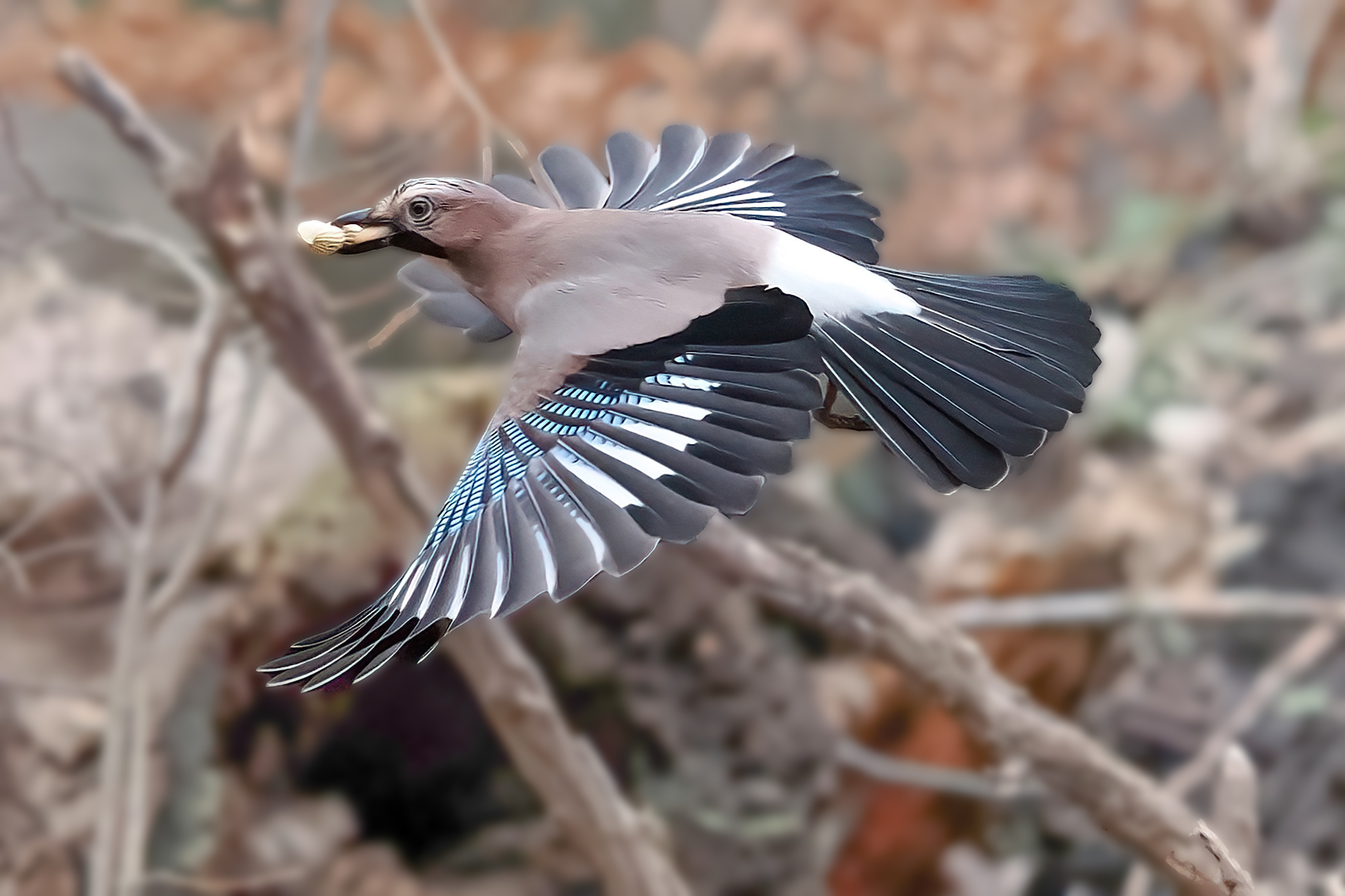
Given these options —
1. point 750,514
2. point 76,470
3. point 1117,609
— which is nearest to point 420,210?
point 76,470

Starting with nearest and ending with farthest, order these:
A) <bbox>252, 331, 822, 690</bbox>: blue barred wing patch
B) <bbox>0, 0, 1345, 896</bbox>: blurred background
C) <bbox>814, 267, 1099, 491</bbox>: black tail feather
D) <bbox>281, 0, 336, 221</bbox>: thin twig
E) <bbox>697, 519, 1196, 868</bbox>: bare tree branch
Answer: <bbox>252, 331, 822, 690</bbox>: blue barred wing patch → <bbox>814, 267, 1099, 491</bbox>: black tail feather → <bbox>697, 519, 1196, 868</bbox>: bare tree branch → <bbox>281, 0, 336, 221</bbox>: thin twig → <bbox>0, 0, 1345, 896</bbox>: blurred background

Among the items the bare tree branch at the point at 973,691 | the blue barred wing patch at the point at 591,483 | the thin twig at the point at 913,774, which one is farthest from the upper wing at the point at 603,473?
the thin twig at the point at 913,774

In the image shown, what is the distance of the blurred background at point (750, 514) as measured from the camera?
1633 mm

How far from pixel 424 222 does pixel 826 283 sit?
25 cm

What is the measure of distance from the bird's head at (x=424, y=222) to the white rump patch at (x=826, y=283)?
0.17 metres

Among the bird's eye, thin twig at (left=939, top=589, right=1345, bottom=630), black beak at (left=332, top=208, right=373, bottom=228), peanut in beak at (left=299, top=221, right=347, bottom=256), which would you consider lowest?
peanut in beak at (left=299, top=221, right=347, bottom=256)

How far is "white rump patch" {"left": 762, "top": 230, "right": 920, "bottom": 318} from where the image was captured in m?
0.77

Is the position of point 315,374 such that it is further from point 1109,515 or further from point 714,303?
point 1109,515

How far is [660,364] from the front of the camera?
67cm

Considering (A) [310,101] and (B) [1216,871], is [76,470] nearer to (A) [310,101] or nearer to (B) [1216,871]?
(A) [310,101]

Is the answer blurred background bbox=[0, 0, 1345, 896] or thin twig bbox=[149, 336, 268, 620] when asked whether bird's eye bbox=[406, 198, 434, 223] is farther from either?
thin twig bbox=[149, 336, 268, 620]

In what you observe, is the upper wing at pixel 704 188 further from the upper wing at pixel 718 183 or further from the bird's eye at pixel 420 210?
the bird's eye at pixel 420 210

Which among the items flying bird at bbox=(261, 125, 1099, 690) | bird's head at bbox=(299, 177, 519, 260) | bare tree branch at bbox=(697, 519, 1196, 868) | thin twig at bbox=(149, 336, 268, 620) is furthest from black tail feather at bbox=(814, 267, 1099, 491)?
thin twig at bbox=(149, 336, 268, 620)

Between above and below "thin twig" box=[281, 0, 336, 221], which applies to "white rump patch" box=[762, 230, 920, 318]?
below
